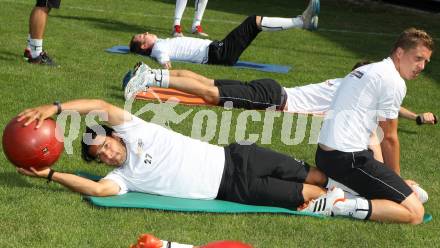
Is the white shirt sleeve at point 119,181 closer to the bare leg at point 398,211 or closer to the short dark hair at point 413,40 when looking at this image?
the bare leg at point 398,211

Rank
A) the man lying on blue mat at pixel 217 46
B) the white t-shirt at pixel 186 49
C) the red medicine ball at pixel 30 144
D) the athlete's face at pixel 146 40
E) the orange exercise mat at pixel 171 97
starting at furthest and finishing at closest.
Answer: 1. the man lying on blue mat at pixel 217 46
2. the white t-shirt at pixel 186 49
3. the athlete's face at pixel 146 40
4. the orange exercise mat at pixel 171 97
5. the red medicine ball at pixel 30 144

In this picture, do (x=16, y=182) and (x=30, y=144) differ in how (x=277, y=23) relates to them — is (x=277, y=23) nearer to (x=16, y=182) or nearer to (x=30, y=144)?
(x=16, y=182)

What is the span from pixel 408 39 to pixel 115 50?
685 centimetres

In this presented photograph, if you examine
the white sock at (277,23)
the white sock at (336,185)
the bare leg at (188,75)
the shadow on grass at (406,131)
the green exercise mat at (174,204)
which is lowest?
the green exercise mat at (174,204)

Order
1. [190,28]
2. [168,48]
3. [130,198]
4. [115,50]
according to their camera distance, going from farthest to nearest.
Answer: [190,28], [115,50], [168,48], [130,198]

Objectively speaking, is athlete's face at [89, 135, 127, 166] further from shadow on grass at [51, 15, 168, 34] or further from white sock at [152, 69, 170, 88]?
shadow on grass at [51, 15, 168, 34]

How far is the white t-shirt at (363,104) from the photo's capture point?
5.69 m

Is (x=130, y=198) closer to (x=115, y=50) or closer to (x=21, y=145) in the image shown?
(x=21, y=145)

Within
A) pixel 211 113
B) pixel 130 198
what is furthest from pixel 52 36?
pixel 130 198

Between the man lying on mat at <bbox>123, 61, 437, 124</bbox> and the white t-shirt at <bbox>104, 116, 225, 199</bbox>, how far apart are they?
8.81ft

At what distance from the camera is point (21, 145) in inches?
209

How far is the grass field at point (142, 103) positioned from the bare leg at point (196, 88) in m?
0.22

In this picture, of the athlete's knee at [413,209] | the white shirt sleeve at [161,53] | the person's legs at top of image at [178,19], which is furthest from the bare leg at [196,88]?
the person's legs at top of image at [178,19]

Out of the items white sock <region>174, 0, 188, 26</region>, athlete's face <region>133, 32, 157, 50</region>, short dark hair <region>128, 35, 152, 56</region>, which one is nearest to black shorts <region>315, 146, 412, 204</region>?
athlete's face <region>133, 32, 157, 50</region>
